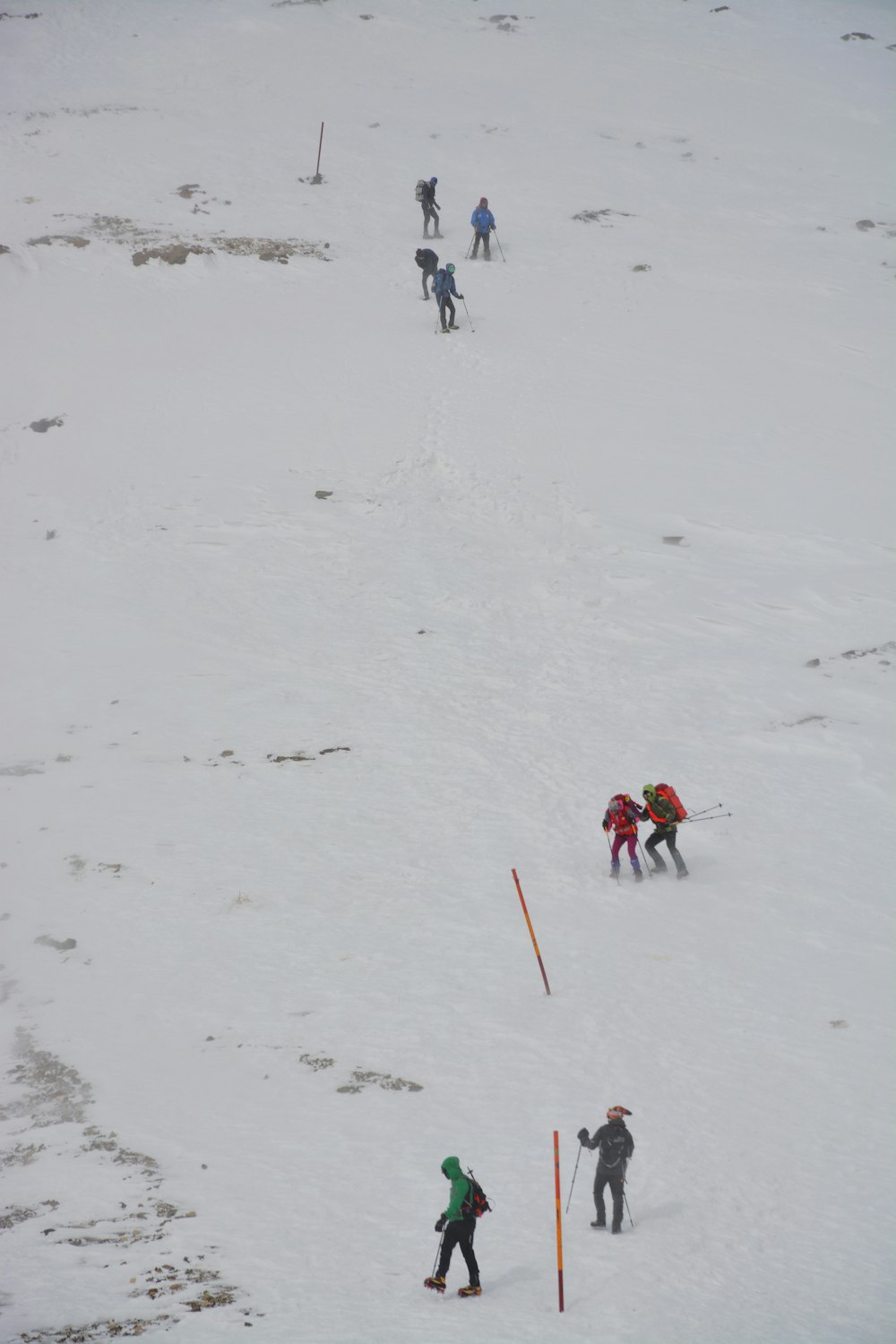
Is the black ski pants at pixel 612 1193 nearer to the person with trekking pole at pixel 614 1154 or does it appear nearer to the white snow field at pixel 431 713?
the person with trekking pole at pixel 614 1154

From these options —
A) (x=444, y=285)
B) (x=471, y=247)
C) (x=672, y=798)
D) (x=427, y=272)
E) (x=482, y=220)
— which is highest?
(x=482, y=220)

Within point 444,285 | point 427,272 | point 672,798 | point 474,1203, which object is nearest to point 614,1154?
point 474,1203

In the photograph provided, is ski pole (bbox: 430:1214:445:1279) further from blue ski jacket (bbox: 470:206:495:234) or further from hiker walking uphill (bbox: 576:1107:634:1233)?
blue ski jacket (bbox: 470:206:495:234)

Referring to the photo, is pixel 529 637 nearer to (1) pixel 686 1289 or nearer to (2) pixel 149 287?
(1) pixel 686 1289

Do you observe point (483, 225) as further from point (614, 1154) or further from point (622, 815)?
point (614, 1154)

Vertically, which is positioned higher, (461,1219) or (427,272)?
(427,272)

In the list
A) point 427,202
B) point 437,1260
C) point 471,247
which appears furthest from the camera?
point 471,247

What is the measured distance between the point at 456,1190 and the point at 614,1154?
1.64 meters

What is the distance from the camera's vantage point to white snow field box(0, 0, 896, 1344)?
9.57 m

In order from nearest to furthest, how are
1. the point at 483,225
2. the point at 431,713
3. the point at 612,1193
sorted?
the point at 612,1193
the point at 431,713
the point at 483,225

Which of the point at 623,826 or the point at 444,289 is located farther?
the point at 444,289

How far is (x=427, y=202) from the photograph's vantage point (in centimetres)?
3303

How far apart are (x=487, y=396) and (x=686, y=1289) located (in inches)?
872

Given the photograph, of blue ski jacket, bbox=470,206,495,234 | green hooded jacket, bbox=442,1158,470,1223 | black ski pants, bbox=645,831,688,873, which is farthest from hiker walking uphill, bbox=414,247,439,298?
green hooded jacket, bbox=442,1158,470,1223
